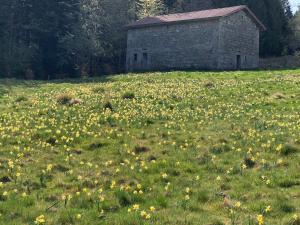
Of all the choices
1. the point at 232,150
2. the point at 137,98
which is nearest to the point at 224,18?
the point at 137,98

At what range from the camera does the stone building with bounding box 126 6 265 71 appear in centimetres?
5066

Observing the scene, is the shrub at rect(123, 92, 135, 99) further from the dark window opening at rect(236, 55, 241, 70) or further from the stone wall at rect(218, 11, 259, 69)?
the dark window opening at rect(236, 55, 241, 70)

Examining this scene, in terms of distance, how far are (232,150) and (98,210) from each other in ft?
17.5

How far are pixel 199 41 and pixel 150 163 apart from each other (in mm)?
40780

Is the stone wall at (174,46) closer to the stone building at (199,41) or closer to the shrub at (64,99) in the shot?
the stone building at (199,41)

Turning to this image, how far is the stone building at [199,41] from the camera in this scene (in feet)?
166

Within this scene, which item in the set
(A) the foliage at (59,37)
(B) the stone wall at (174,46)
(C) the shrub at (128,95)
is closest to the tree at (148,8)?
(A) the foliage at (59,37)

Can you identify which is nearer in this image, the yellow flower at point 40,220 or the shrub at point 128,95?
the yellow flower at point 40,220

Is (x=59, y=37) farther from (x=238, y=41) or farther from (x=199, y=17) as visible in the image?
(x=238, y=41)

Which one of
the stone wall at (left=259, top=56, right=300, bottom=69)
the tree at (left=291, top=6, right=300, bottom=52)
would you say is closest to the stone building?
the stone wall at (left=259, top=56, right=300, bottom=69)

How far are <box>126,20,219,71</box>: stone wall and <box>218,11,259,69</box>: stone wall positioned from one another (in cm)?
112

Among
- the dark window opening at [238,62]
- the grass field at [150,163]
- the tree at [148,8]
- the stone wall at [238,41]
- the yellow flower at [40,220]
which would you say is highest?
the tree at [148,8]

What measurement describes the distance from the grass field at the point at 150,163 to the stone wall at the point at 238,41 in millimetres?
29952

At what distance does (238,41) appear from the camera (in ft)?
175
